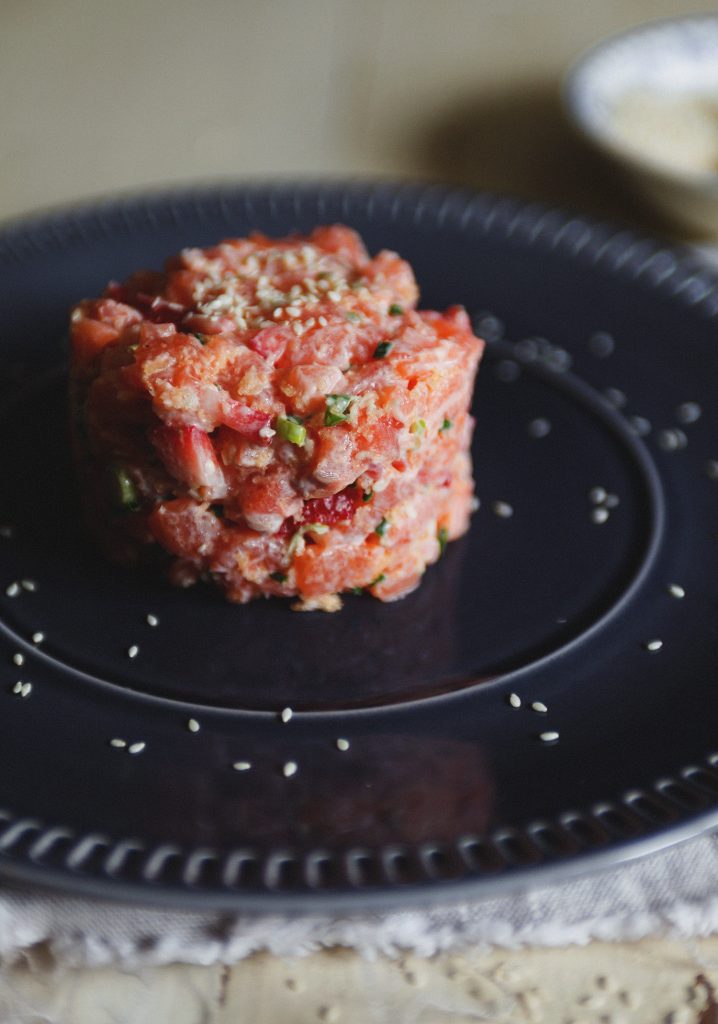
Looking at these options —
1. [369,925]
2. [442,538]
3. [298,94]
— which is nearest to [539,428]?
[442,538]

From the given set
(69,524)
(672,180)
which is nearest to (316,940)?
(69,524)

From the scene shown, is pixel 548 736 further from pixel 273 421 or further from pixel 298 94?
pixel 298 94

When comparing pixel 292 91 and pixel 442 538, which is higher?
pixel 442 538

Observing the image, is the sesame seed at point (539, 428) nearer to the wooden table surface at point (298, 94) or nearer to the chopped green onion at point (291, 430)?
the chopped green onion at point (291, 430)

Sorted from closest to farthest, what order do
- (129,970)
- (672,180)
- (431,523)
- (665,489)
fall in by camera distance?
(129,970) < (431,523) < (665,489) < (672,180)

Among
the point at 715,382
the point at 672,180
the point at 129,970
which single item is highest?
the point at 672,180

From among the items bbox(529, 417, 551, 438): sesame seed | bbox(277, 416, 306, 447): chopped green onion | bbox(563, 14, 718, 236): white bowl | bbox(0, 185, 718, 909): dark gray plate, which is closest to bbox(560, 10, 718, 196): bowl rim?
bbox(563, 14, 718, 236): white bowl

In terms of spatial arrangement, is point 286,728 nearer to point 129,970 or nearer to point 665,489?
point 129,970
